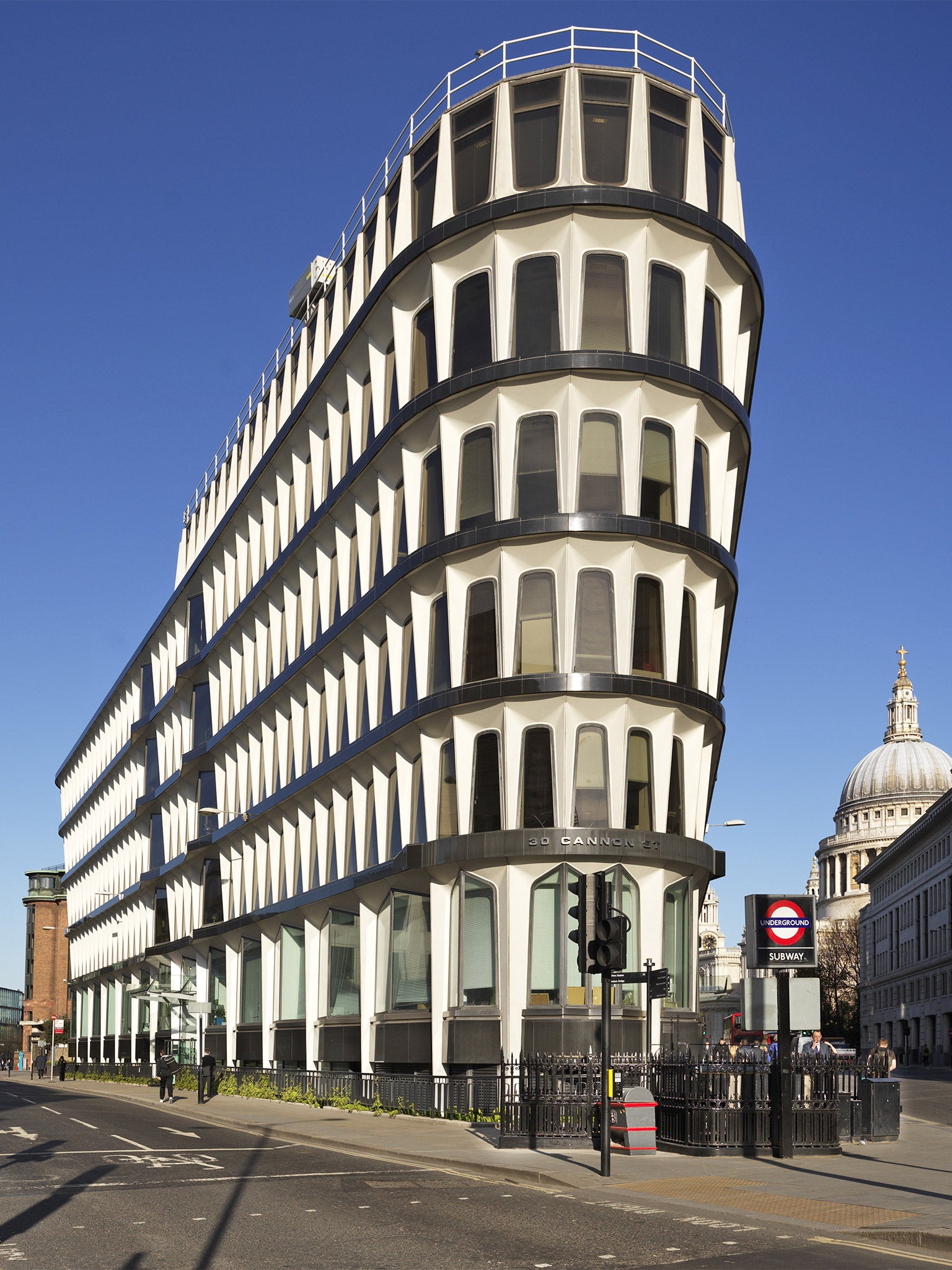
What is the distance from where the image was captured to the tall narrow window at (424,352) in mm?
35625

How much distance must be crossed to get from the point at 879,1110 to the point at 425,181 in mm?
24307

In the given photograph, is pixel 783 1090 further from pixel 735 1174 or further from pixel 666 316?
pixel 666 316

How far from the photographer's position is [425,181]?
36.5 meters

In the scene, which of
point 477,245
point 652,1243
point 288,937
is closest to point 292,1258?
point 652,1243

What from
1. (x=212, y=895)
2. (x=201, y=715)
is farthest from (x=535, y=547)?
(x=201, y=715)

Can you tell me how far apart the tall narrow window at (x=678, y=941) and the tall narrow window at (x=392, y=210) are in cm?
1809

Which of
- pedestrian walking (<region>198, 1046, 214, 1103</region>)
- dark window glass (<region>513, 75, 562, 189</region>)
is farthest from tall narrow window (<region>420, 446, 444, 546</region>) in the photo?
pedestrian walking (<region>198, 1046, 214, 1103</region>)

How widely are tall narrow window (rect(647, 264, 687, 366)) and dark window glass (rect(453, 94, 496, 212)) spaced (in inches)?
181

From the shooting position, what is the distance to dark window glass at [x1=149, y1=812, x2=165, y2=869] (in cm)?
7269

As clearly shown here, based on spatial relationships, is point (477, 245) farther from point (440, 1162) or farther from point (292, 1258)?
point (292, 1258)

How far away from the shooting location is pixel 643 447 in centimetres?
3331

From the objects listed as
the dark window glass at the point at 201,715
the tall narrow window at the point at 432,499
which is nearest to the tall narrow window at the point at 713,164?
the tall narrow window at the point at 432,499

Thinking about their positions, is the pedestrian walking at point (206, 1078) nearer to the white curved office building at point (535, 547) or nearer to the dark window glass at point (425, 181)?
the white curved office building at point (535, 547)

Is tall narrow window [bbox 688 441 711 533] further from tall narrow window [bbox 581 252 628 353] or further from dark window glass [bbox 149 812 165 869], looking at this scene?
dark window glass [bbox 149 812 165 869]
